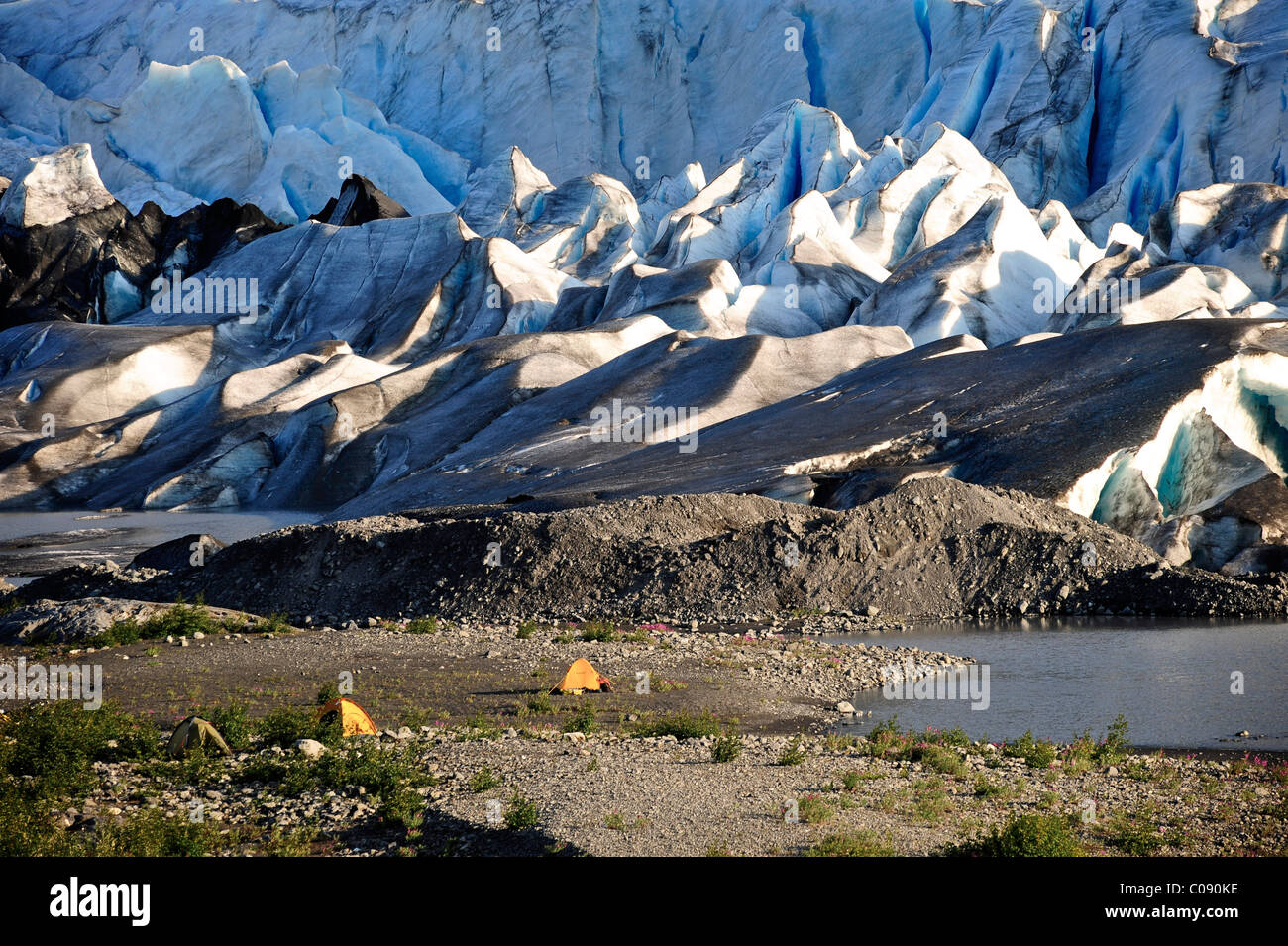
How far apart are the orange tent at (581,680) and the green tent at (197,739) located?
15.2 feet

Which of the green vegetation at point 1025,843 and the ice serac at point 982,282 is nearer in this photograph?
the green vegetation at point 1025,843

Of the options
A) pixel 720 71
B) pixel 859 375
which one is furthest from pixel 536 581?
pixel 720 71

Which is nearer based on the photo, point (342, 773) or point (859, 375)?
point (342, 773)

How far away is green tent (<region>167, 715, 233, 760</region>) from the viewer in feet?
37.2

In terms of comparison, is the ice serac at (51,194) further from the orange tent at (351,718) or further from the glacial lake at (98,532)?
the orange tent at (351,718)

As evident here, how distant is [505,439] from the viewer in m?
42.5

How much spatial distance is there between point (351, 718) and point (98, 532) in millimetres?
31649

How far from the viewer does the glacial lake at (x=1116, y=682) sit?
1322 cm

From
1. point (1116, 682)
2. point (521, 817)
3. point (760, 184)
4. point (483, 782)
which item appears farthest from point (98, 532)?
point (760, 184)

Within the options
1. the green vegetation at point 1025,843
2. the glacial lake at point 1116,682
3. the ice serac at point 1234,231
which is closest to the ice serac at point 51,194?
the ice serac at point 1234,231

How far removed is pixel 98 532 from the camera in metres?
40.1

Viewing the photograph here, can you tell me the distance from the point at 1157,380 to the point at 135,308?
63.5 m

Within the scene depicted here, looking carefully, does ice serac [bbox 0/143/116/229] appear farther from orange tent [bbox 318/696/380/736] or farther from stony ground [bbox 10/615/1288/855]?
orange tent [bbox 318/696/380/736]

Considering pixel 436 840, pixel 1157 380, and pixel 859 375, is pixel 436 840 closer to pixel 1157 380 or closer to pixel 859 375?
pixel 1157 380
